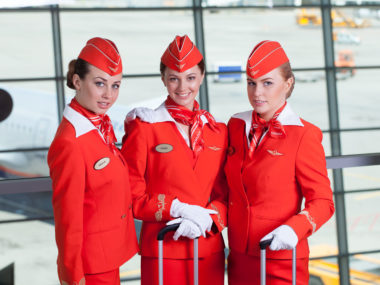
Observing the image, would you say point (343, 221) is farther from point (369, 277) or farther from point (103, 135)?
point (369, 277)

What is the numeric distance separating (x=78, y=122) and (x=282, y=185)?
0.82 metres

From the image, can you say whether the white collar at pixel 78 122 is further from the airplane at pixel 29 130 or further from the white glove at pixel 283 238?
the airplane at pixel 29 130

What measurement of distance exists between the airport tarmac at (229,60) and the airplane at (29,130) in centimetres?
55

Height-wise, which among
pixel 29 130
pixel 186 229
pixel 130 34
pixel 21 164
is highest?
pixel 130 34

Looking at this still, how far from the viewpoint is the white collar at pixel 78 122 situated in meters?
2.10

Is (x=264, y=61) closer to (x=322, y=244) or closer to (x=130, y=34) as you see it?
(x=322, y=244)

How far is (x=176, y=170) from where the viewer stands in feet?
7.57

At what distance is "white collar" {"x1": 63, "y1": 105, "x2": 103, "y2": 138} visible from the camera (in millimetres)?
2100

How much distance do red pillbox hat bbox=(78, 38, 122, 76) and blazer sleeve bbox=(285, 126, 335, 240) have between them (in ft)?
2.57

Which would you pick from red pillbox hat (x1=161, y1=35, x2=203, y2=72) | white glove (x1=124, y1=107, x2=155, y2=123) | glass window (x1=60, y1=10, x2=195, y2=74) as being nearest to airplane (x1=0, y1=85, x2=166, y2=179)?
glass window (x1=60, y1=10, x2=195, y2=74)

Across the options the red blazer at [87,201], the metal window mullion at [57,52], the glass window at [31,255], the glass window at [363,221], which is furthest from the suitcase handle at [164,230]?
the glass window at [363,221]

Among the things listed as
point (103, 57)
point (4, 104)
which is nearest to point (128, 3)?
point (4, 104)

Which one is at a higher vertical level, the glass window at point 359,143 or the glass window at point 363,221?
the glass window at point 359,143

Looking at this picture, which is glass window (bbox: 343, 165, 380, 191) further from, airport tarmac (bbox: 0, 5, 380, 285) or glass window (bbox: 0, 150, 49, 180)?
glass window (bbox: 0, 150, 49, 180)
